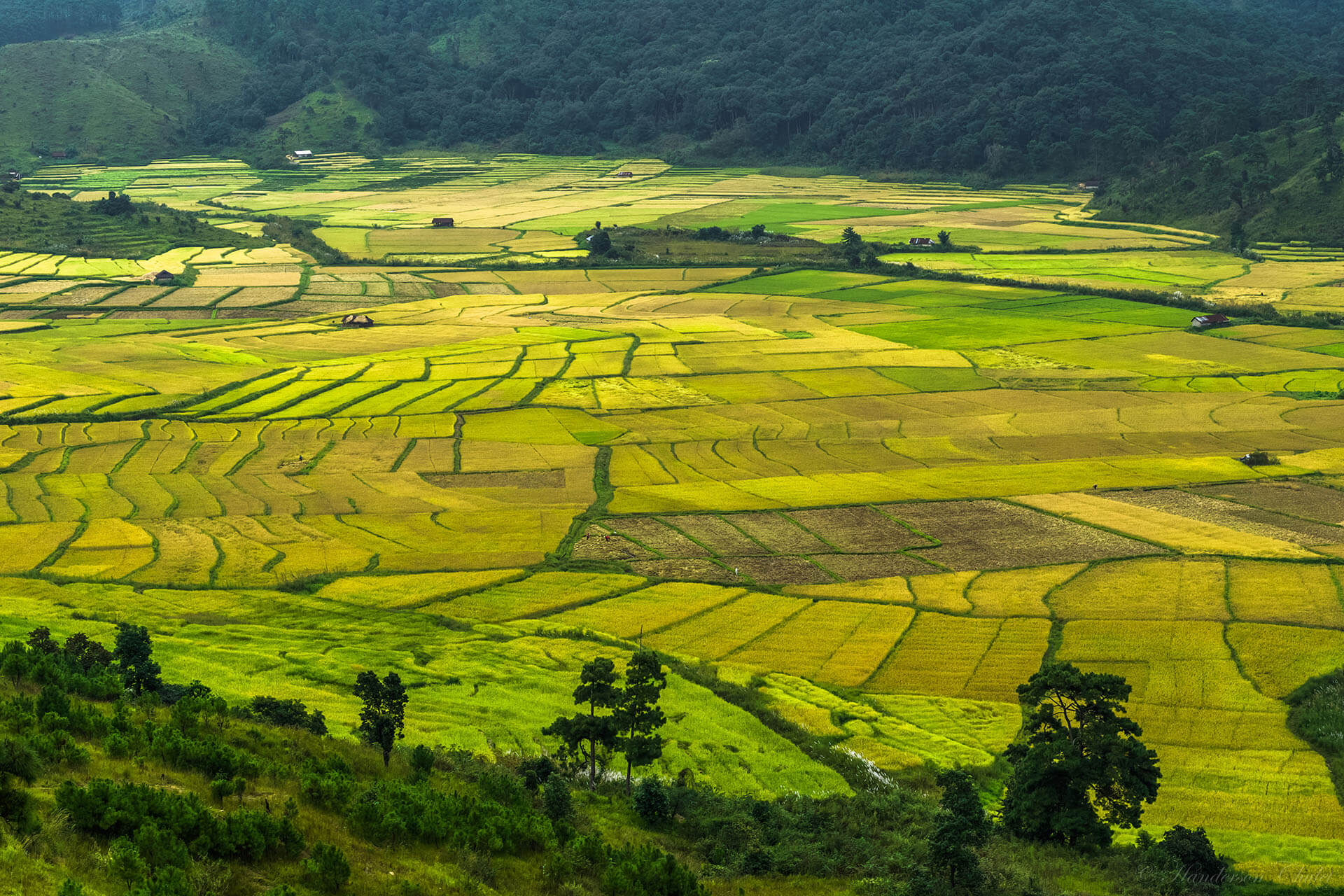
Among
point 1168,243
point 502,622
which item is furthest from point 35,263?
point 1168,243

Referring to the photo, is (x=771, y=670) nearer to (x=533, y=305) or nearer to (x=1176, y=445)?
(x=1176, y=445)

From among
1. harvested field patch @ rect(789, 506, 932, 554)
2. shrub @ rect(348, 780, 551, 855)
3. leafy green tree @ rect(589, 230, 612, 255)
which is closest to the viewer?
shrub @ rect(348, 780, 551, 855)

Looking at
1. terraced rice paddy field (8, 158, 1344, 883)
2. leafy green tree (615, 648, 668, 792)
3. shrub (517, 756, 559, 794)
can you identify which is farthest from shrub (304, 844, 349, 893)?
terraced rice paddy field (8, 158, 1344, 883)

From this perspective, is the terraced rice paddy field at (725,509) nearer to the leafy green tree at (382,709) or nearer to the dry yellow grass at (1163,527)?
the dry yellow grass at (1163,527)

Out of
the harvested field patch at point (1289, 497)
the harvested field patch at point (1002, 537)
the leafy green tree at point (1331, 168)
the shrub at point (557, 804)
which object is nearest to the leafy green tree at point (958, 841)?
the shrub at point (557, 804)

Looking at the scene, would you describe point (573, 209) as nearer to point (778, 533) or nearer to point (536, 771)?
point (778, 533)

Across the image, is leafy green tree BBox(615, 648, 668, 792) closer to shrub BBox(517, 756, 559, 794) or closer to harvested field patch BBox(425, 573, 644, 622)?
shrub BBox(517, 756, 559, 794)
